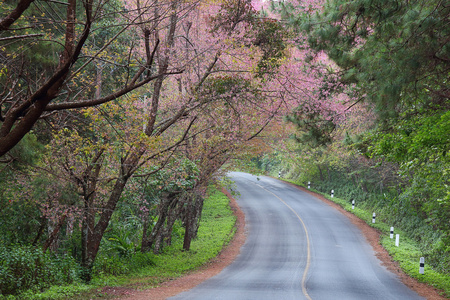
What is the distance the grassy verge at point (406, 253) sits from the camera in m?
15.2

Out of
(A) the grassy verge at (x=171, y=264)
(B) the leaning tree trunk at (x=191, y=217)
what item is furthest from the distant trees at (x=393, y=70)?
(A) the grassy verge at (x=171, y=264)

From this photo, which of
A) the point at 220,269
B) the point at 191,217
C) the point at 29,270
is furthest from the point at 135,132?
the point at 191,217

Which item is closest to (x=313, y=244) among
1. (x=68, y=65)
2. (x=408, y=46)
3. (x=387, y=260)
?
(x=387, y=260)

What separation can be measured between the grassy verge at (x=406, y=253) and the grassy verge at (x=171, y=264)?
26.7ft

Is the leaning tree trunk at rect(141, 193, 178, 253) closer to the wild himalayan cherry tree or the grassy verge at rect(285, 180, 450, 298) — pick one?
the wild himalayan cherry tree

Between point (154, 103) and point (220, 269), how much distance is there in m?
7.91

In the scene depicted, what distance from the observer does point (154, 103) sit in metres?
12.1

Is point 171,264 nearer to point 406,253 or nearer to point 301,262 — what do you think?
point 301,262

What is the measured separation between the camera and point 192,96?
39.8 feet

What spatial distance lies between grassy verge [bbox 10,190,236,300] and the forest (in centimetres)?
44

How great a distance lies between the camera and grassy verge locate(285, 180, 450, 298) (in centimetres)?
1516

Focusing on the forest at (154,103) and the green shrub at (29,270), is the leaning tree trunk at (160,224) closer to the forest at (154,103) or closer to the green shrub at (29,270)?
the forest at (154,103)

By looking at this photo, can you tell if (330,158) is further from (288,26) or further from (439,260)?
(288,26)

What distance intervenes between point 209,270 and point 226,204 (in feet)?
58.1
